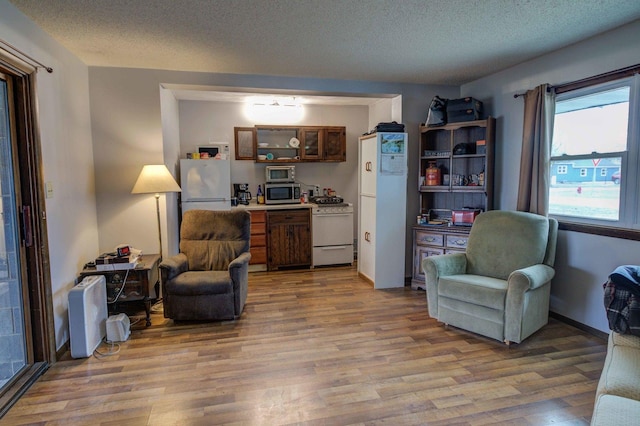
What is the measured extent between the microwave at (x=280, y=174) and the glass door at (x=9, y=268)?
334 centimetres

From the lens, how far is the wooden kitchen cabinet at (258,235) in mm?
5262

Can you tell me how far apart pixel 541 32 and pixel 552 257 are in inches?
73.5

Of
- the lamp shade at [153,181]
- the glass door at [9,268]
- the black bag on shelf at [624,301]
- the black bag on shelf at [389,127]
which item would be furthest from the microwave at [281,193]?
the black bag on shelf at [624,301]

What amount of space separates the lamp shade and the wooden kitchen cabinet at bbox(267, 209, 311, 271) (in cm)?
188

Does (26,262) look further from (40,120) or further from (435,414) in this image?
(435,414)

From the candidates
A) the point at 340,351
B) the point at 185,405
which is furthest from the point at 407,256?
the point at 185,405

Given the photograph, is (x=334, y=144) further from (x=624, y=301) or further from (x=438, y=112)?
(x=624, y=301)

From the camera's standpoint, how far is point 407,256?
471 cm

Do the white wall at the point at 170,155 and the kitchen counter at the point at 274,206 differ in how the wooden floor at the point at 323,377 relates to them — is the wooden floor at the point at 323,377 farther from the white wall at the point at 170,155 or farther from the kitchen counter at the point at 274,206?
the kitchen counter at the point at 274,206

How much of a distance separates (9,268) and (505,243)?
154 inches

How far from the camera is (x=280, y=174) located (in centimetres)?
559

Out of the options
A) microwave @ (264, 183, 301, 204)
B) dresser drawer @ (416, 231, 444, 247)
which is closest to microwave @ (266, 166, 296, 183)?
microwave @ (264, 183, 301, 204)

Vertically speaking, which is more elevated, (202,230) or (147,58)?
(147,58)

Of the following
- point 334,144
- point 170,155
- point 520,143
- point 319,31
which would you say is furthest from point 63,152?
point 520,143
